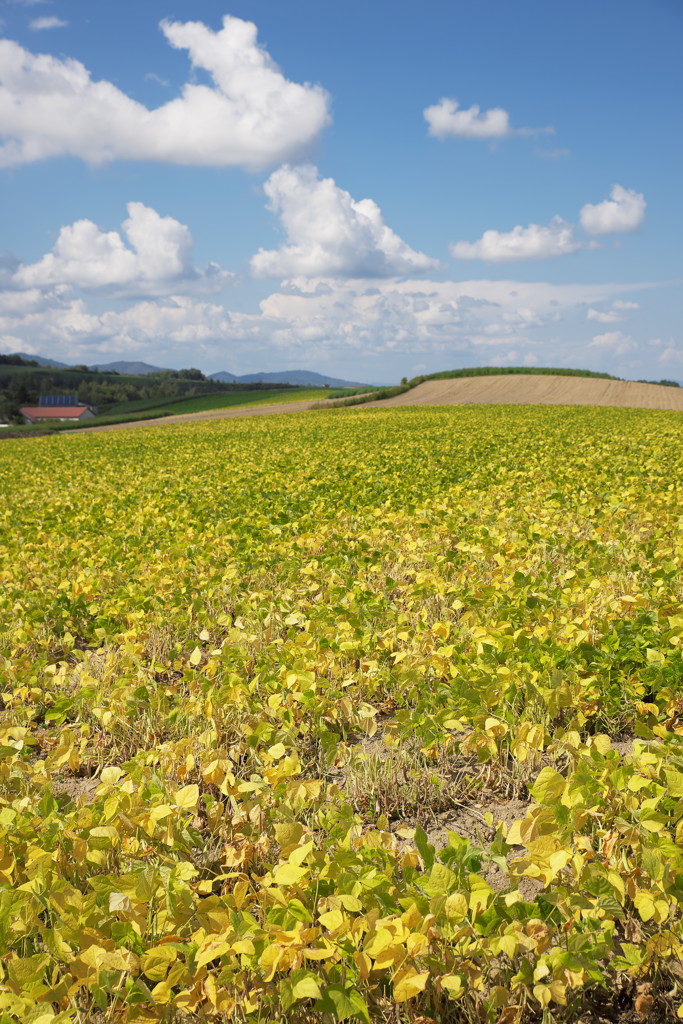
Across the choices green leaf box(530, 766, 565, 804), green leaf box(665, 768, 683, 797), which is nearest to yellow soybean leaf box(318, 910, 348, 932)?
green leaf box(530, 766, 565, 804)

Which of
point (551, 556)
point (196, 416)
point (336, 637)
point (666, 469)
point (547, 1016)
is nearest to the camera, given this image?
point (547, 1016)

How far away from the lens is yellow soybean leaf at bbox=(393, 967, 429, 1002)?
2.32 m

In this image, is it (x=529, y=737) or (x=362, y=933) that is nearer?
(x=362, y=933)

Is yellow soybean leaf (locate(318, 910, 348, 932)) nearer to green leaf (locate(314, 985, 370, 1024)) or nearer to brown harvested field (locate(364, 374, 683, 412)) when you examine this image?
green leaf (locate(314, 985, 370, 1024))

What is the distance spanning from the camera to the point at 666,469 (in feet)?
47.2

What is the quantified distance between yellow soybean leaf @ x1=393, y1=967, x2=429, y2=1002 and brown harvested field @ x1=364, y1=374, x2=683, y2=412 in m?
56.0

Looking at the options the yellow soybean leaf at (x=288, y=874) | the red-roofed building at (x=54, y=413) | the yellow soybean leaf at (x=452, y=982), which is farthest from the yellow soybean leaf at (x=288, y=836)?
the red-roofed building at (x=54, y=413)

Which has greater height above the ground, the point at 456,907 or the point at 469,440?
the point at 469,440

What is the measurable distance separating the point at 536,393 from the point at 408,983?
6512cm

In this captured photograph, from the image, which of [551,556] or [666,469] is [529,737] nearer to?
[551,556]

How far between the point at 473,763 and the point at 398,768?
1.83 ft

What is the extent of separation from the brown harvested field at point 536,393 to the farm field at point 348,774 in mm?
51202

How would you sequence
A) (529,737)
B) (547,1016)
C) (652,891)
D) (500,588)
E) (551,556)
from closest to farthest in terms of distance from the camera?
(547,1016), (652,891), (529,737), (500,588), (551,556)

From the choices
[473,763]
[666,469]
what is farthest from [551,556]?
[666,469]
